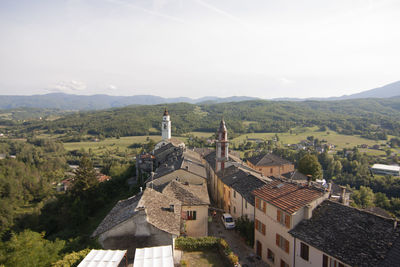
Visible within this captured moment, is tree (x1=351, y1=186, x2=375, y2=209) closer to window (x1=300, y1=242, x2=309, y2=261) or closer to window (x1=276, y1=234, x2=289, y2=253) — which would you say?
window (x1=276, y1=234, x2=289, y2=253)

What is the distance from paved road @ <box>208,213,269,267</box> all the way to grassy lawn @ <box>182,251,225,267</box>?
3.35 m

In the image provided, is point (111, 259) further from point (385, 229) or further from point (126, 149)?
point (126, 149)

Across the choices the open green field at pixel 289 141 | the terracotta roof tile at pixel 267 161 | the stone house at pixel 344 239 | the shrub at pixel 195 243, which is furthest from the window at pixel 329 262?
the open green field at pixel 289 141

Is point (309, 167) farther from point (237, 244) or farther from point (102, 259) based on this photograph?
point (102, 259)

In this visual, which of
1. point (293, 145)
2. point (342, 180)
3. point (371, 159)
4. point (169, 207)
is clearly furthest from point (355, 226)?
point (293, 145)

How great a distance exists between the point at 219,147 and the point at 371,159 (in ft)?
307

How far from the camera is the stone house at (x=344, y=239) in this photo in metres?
14.4

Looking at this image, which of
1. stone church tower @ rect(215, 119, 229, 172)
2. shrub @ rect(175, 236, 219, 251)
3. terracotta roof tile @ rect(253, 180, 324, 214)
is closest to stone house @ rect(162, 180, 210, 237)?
shrub @ rect(175, 236, 219, 251)

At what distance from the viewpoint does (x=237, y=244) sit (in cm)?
2516

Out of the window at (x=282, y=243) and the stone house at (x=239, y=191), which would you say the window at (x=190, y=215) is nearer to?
the stone house at (x=239, y=191)

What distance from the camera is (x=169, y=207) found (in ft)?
73.1

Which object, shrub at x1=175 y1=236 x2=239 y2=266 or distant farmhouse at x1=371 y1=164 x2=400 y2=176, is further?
distant farmhouse at x1=371 y1=164 x2=400 y2=176

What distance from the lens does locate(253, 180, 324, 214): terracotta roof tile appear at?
63.8 ft

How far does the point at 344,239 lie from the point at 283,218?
4644 mm
